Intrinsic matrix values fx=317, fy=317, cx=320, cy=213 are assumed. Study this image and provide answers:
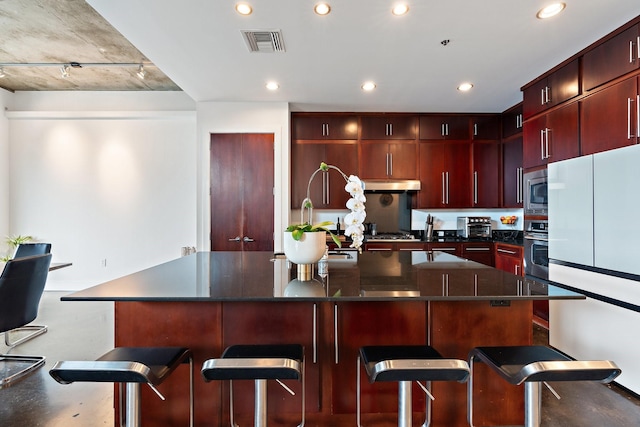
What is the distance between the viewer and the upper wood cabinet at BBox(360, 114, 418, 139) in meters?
4.60

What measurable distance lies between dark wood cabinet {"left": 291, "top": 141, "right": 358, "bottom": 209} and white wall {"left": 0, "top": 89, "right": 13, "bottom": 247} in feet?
14.6

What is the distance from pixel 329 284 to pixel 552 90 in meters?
3.17

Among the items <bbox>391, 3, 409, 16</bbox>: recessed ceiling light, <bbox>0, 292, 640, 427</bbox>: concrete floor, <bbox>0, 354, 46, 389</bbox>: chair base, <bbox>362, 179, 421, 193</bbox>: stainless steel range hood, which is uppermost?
<bbox>391, 3, 409, 16</bbox>: recessed ceiling light

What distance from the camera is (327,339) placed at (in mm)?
1703

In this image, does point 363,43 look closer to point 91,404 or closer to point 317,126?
point 317,126

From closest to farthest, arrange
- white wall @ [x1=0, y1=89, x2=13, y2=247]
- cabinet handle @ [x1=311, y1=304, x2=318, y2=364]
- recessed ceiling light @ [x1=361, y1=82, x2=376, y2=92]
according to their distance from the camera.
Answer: cabinet handle @ [x1=311, y1=304, x2=318, y2=364], recessed ceiling light @ [x1=361, y1=82, x2=376, y2=92], white wall @ [x1=0, y1=89, x2=13, y2=247]

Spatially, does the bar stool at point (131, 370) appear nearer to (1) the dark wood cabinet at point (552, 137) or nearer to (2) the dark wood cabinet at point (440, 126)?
(1) the dark wood cabinet at point (552, 137)

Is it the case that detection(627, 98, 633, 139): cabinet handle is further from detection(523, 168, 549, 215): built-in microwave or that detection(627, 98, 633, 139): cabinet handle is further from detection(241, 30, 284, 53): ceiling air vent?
detection(241, 30, 284, 53): ceiling air vent

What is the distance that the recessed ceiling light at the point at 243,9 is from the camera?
219cm

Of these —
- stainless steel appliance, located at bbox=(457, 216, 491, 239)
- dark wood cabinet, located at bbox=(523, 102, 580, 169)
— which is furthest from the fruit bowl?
dark wood cabinet, located at bbox=(523, 102, 580, 169)

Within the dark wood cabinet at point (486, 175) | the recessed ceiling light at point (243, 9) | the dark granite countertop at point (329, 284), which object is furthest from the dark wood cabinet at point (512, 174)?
the recessed ceiling light at point (243, 9)

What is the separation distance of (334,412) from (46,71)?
17.6 feet

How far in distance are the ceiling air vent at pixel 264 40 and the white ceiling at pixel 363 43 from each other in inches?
2.3

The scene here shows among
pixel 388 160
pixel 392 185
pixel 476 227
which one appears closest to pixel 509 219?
pixel 476 227
